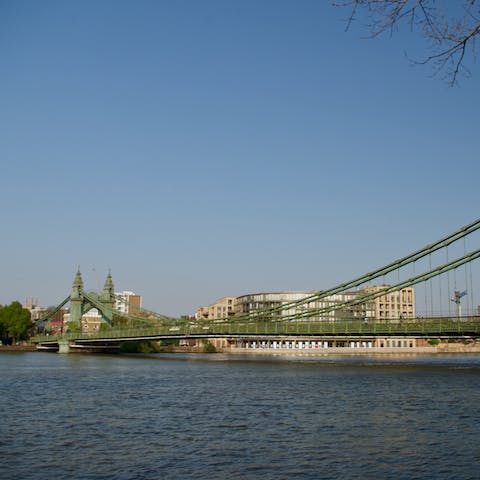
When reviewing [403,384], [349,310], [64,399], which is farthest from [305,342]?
[64,399]

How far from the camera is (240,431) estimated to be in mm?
24484

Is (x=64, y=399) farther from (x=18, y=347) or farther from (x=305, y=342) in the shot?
(x=305, y=342)

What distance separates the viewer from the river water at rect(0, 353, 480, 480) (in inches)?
719

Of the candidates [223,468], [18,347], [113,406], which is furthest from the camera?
[18,347]

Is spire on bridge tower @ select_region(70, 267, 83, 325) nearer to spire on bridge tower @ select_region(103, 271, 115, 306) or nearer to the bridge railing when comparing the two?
spire on bridge tower @ select_region(103, 271, 115, 306)

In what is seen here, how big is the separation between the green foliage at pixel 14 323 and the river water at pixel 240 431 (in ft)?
298

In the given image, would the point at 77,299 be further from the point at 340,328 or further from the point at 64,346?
the point at 340,328

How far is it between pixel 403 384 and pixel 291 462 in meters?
27.7

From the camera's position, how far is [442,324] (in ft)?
208

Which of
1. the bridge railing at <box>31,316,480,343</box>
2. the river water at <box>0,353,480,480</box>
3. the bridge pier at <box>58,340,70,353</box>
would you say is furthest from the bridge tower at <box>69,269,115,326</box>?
the river water at <box>0,353,480,480</box>

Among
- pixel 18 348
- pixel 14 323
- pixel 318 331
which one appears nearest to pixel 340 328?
pixel 318 331

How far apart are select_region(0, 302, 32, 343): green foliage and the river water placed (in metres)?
91.0

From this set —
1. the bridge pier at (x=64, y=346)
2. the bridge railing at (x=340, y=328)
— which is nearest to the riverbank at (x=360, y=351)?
the bridge pier at (x=64, y=346)

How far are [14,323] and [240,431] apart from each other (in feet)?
373
